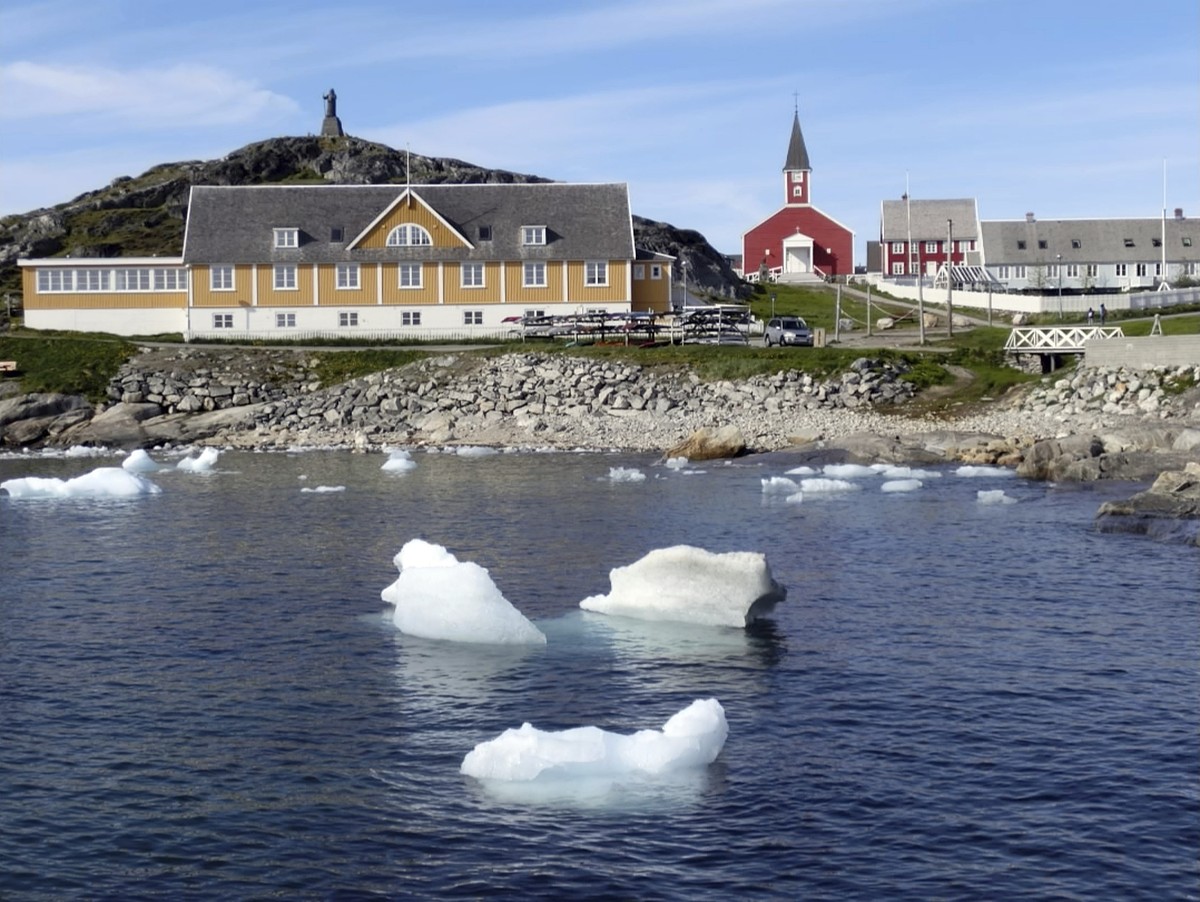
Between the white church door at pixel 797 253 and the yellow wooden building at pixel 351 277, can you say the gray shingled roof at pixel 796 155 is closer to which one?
the white church door at pixel 797 253

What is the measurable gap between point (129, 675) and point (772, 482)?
927 inches

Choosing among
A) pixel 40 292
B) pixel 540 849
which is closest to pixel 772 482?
pixel 540 849

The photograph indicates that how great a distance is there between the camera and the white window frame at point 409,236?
244ft

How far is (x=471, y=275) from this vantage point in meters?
74.1

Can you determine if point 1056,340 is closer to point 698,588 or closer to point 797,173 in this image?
point 698,588

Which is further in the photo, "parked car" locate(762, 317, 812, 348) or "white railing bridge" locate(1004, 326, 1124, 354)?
"parked car" locate(762, 317, 812, 348)

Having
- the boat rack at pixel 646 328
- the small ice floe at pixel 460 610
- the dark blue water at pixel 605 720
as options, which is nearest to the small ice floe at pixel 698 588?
the dark blue water at pixel 605 720

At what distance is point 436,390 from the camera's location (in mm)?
59812

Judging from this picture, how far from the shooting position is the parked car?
6712 cm

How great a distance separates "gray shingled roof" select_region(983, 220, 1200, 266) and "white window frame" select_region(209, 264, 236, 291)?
67537 millimetres

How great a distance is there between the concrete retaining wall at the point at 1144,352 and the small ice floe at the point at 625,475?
20915 millimetres

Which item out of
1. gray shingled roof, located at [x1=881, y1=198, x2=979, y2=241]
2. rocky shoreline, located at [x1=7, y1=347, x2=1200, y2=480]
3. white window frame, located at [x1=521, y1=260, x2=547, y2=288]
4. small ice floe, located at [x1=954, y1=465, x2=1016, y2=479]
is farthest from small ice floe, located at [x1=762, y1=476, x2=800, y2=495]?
gray shingled roof, located at [x1=881, y1=198, x2=979, y2=241]

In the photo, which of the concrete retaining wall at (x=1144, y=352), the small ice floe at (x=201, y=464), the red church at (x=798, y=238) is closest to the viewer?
the small ice floe at (x=201, y=464)

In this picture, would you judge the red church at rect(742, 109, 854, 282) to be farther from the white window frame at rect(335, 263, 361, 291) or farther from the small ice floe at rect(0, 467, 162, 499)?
the small ice floe at rect(0, 467, 162, 499)
